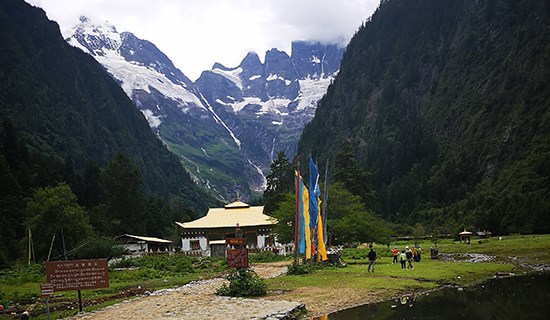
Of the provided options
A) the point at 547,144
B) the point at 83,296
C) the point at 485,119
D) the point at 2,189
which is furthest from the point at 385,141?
the point at 83,296

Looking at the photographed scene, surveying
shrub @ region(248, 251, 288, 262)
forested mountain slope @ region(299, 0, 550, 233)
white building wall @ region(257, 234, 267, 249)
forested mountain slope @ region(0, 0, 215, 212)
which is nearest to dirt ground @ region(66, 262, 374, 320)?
shrub @ region(248, 251, 288, 262)

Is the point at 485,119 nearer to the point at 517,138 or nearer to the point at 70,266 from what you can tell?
the point at 517,138

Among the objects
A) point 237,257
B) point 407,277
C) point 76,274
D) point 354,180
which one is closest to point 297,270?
point 407,277

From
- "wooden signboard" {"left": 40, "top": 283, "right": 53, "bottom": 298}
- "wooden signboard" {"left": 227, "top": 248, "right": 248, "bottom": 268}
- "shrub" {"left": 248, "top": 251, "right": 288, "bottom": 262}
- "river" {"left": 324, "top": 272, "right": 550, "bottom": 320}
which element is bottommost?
"river" {"left": 324, "top": 272, "right": 550, "bottom": 320}

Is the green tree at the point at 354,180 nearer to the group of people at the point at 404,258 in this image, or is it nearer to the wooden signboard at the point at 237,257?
the group of people at the point at 404,258

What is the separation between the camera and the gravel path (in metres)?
16.9

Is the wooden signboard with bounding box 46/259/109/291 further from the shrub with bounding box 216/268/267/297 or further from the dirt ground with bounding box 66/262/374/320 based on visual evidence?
the shrub with bounding box 216/268/267/297

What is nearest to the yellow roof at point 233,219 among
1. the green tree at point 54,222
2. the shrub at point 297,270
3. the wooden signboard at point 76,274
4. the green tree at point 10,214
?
the green tree at point 54,222

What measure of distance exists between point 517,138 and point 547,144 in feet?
45.1

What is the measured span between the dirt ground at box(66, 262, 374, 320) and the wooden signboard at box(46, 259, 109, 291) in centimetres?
115

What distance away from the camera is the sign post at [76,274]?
1908 centimetres

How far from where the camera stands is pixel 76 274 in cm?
1955

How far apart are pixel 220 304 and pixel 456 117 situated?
4637 inches

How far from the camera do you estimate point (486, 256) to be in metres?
41.0
